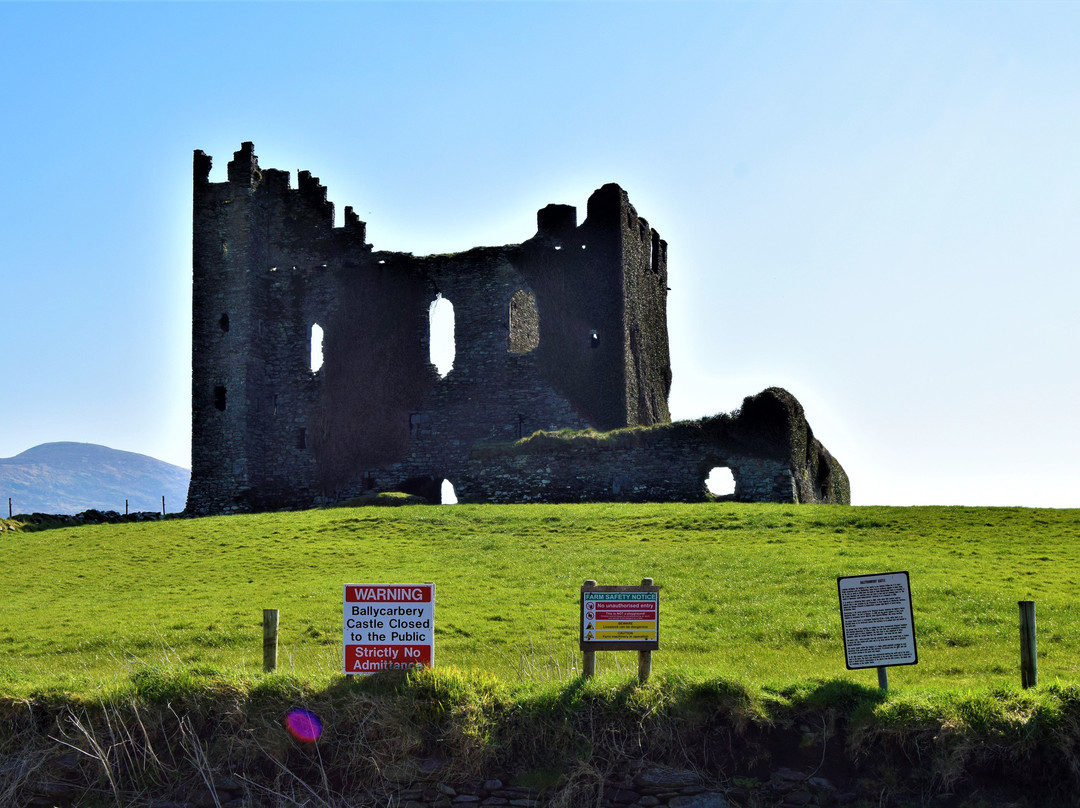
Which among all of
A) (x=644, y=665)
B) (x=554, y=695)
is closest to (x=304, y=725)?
(x=554, y=695)

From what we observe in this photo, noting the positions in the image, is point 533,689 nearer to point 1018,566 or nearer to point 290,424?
point 1018,566

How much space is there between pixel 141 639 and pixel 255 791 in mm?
6561

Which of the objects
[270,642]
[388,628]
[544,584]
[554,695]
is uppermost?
[544,584]

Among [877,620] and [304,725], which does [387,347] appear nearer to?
[304,725]

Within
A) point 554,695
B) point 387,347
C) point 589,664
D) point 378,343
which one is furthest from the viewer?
point 378,343

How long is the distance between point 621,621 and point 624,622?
0.11ft

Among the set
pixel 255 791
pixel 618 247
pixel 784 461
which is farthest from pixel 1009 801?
pixel 618 247

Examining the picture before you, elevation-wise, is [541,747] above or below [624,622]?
below

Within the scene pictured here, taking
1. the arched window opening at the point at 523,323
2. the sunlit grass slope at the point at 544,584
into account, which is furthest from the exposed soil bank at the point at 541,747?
the arched window opening at the point at 523,323

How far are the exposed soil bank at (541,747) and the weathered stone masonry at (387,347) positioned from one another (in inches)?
982

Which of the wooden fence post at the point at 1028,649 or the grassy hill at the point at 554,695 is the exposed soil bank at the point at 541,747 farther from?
the wooden fence post at the point at 1028,649

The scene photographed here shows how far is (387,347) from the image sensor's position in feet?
138

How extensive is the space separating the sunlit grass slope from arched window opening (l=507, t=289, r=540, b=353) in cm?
1254

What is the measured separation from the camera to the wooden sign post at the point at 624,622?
1161 centimetres
